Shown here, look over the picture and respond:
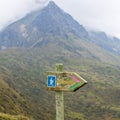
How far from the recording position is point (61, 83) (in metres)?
15.2

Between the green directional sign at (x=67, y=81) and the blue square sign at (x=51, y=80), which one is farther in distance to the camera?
the blue square sign at (x=51, y=80)

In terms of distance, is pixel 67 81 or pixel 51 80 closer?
pixel 67 81

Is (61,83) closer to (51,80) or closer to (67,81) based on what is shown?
(67,81)

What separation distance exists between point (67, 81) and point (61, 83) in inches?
10.7

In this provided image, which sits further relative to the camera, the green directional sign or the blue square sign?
the blue square sign

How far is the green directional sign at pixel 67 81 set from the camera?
585 inches

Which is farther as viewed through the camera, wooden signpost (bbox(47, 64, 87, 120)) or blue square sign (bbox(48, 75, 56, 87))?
blue square sign (bbox(48, 75, 56, 87))

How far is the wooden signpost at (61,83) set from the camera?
14914 millimetres

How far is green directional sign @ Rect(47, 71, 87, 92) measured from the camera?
48.8ft

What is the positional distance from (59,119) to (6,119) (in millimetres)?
15548

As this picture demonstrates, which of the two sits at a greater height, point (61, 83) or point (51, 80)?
point (51, 80)

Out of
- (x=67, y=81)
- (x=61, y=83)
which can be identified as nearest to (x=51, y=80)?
(x=61, y=83)

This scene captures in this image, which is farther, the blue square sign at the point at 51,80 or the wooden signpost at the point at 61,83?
the blue square sign at the point at 51,80

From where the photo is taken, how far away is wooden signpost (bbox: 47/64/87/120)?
1491 centimetres
